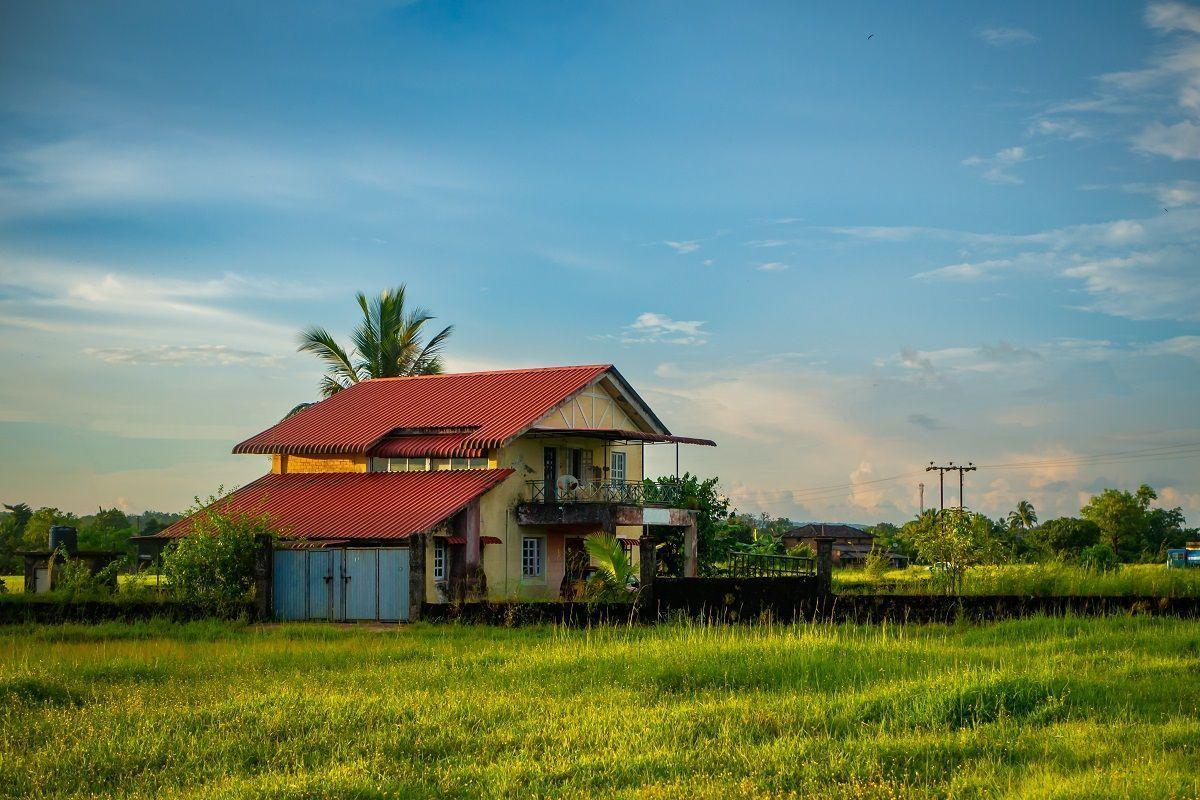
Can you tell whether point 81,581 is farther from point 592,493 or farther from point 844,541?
point 844,541

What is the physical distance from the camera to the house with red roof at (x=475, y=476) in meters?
30.4

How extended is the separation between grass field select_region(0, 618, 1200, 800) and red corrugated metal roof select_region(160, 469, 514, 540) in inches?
482

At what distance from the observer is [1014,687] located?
38.9 ft

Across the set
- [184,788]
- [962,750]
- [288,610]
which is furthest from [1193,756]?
[288,610]

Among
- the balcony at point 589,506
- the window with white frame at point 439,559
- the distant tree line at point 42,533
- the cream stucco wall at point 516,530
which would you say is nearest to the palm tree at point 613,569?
the window with white frame at point 439,559

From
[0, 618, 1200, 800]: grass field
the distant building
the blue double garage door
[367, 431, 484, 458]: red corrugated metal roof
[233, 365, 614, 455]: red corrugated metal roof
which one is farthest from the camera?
the distant building

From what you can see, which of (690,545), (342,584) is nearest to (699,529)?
(690,545)

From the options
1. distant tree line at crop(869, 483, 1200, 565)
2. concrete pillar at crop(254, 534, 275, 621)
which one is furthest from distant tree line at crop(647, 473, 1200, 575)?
concrete pillar at crop(254, 534, 275, 621)

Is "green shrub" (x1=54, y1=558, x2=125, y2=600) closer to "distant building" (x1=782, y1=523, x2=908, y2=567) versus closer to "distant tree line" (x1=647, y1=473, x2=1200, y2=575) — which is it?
"distant tree line" (x1=647, y1=473, x2=1200, y2=575)

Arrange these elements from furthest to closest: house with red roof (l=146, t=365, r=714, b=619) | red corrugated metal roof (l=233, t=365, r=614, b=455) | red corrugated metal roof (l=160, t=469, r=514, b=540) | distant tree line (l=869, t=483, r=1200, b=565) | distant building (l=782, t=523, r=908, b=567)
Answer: distant building (l=782, t=523, r=908, b=567)
distant tree line (l=869, t=483, r=1200, b=565)
red corrugated metal roof (l=233, t=365, r=614, b=455)
house with red roof (l=146, t=365, r=714, b=619)
red corrugated metal roof (l=160, t=469, r=514, b=540)

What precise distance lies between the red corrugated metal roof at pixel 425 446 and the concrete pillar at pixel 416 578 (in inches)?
362

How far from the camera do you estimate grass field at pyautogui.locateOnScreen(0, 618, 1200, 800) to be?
9312mm

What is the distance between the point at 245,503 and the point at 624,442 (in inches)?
489

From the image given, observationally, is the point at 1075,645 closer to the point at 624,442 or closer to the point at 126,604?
the point at 126,604
